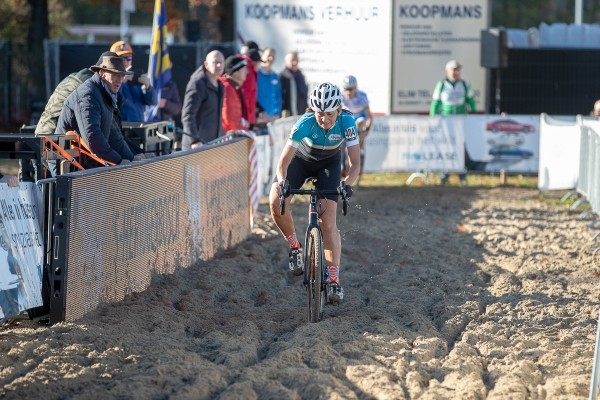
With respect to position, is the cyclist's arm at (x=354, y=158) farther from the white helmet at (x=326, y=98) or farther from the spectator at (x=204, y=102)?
the spectator at (x=204, y=102)

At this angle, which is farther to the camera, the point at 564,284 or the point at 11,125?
the point at 11,125

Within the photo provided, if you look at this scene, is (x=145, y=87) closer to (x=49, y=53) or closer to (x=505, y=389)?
(x=505, y=389)

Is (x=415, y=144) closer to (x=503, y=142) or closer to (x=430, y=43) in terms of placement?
(x=503, y=142)

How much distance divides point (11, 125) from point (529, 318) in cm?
2201

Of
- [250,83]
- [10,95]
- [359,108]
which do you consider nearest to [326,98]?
[250,83]

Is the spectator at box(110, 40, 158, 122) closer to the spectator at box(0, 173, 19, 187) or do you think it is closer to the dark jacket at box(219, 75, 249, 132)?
the dark jacket at box(219, 75, 249, 132)

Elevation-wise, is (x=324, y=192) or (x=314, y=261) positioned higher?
(x=324, y=192)

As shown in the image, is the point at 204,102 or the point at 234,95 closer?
the point at 204,102

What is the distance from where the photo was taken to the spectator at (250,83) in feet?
51.6

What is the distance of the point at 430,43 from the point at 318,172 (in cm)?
1379

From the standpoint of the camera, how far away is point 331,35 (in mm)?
23312

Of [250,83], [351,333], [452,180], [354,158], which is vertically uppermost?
[250,83]

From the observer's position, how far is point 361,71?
2330 centimetres

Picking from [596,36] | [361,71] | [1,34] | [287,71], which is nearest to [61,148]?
[287,71]
